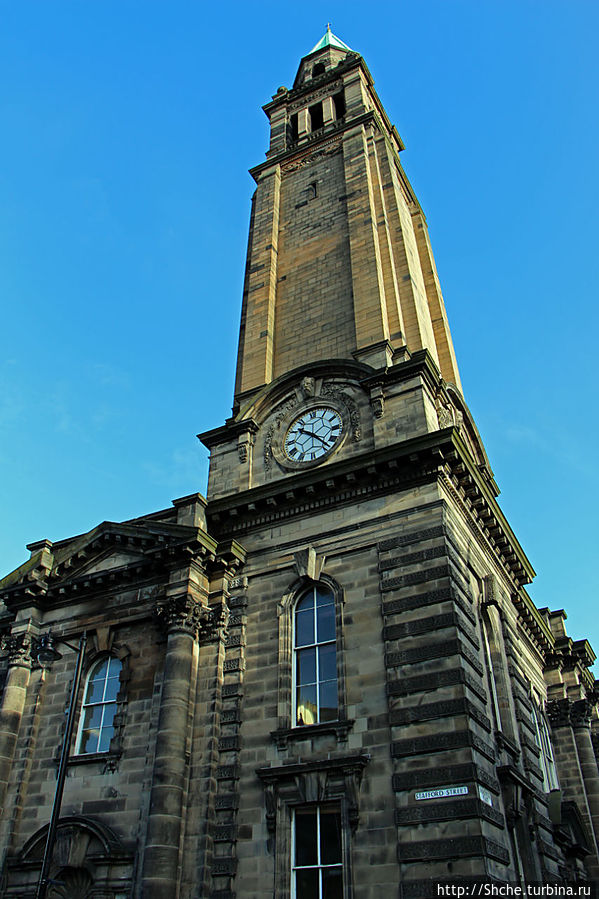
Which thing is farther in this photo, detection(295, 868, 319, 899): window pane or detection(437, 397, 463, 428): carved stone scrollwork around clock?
detection(437, 397, 463, 428): carved stone scrollwork around clock

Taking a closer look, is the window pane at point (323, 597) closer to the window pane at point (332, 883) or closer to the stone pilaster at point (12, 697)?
the window pane at point (332, 883)

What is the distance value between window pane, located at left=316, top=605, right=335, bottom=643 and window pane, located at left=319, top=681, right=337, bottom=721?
3.85 feet

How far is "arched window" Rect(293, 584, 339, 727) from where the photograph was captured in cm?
1811

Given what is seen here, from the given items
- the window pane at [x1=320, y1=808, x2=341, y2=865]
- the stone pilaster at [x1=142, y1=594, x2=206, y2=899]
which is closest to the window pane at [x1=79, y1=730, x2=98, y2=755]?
the stone pilaster at [x1=142, y1=594, x2=206, y2=899]

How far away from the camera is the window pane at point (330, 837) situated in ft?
52.5

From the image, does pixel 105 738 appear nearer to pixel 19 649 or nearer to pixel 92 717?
pixel 92 717

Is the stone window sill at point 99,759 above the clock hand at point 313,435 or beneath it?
beneath

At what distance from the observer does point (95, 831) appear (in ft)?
59.8

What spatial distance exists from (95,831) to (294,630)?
6790mm

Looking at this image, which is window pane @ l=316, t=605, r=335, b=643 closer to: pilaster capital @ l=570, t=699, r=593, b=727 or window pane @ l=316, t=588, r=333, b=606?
window pane @ l=316, t=588, r=333, b=606

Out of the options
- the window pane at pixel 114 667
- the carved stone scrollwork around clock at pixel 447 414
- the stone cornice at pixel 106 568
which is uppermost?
the carved stone scrollwork around clock at pixel 447 414

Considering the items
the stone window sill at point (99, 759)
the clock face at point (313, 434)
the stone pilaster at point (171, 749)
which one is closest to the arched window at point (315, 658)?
the stone pilaster at point (171, 749)

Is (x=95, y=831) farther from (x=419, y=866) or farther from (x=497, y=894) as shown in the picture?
(x=497, y=894)

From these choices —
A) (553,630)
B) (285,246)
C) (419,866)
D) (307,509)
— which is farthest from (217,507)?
(553,630)
